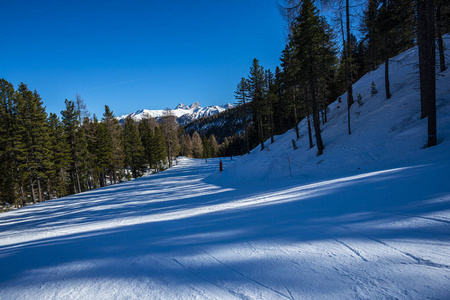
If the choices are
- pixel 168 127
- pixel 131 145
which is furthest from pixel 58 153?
pixel 168 127

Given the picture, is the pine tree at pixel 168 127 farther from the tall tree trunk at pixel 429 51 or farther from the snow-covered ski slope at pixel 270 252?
the tall tree trunk at pixel 429 51

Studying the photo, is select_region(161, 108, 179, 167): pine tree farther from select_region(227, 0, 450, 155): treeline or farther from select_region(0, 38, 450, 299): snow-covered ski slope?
select_region(0, 38, 450, 299): snow-covered ski slope

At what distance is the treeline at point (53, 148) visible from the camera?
18188mm

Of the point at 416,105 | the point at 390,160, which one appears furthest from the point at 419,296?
the point at 416,105

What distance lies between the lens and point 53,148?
22672 mm

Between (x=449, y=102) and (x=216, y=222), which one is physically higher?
(x=449, y=102)

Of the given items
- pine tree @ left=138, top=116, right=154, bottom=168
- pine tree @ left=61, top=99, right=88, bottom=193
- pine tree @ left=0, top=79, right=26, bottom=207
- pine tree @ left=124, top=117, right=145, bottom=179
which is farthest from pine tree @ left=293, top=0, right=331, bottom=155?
pine tree @ left=138, top=116, right=154, bottom=168

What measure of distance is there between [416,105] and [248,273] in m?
15.3

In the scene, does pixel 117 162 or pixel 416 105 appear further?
pixel 117 162

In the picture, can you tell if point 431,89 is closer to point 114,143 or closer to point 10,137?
point 10,137

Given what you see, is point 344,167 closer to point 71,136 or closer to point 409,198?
point 409,198

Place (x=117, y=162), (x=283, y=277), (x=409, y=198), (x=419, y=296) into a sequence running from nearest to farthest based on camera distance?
(x=419, y=296) → (x=283, y=277) → (x=409, y=198) → (x=117, y=162)

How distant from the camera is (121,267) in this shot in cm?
249

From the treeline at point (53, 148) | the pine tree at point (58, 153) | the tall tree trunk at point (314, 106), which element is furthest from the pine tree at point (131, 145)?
the tall tree trunk at point (314, 106)
